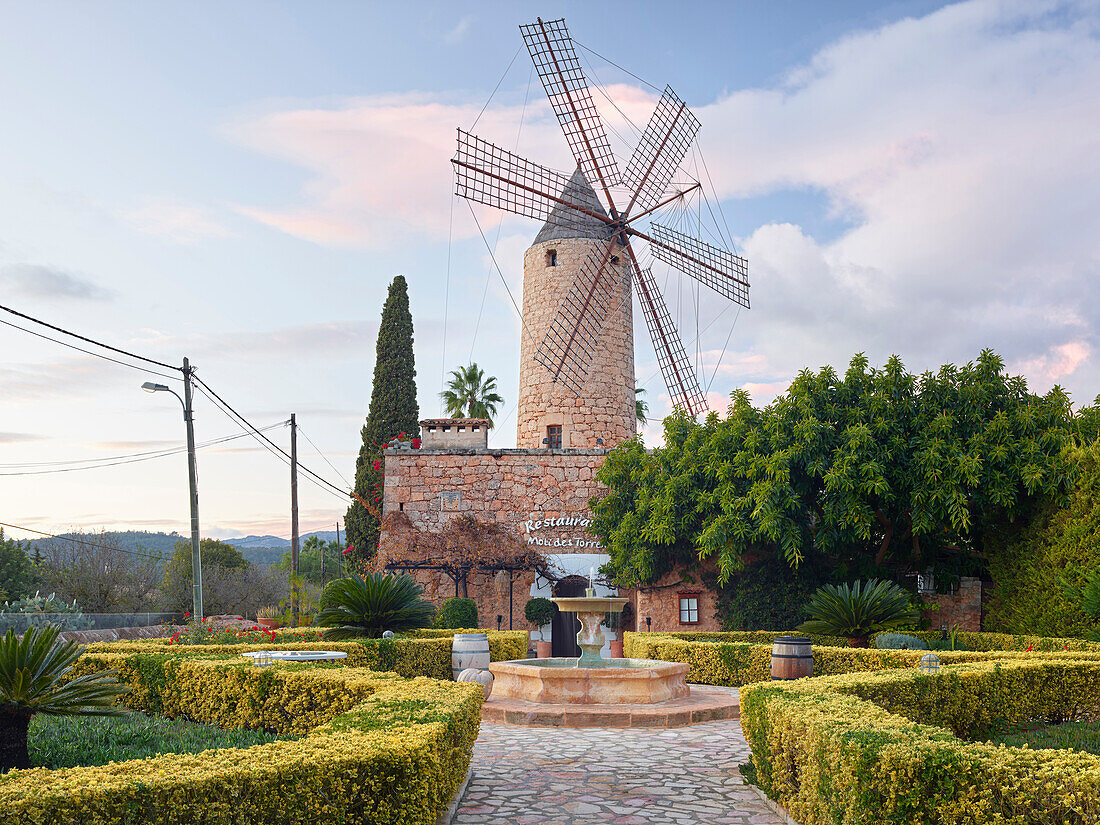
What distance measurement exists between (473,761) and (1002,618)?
1241 cm

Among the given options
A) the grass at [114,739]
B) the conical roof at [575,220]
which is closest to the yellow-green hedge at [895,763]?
the grass at [114,739]

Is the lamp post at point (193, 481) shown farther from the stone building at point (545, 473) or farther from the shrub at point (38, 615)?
the stone building at point (545, 473)

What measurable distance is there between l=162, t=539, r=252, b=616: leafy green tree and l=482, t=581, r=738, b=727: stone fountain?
1428 centimetres

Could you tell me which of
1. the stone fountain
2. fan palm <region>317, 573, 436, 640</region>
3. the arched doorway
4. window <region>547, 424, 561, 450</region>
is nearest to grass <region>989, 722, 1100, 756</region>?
the stone fountain

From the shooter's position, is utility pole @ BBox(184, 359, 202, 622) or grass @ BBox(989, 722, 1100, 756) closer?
grass @ BBox(989, 722, 1100, 756)

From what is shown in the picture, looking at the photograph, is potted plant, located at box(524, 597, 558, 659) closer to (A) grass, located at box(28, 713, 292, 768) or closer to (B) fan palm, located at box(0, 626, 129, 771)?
(A) grass, located at box(28, 713, 292, 768)

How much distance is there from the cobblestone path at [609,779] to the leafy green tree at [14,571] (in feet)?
49.7

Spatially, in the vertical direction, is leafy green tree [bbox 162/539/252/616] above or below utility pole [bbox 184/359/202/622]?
below

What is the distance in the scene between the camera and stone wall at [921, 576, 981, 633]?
17.5m

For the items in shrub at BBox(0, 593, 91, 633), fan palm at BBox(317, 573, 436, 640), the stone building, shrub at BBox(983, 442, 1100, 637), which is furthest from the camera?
the stone building

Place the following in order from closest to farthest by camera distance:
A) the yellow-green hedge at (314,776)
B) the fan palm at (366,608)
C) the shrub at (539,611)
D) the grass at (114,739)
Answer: the yellow-green hedge at (314,776)
the grass at (114,739)
the fan palm at (366,608)
the shrub at (539,611)

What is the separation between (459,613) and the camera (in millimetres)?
18703

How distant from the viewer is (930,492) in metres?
15.6

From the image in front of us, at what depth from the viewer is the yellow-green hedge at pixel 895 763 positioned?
4109 mm
